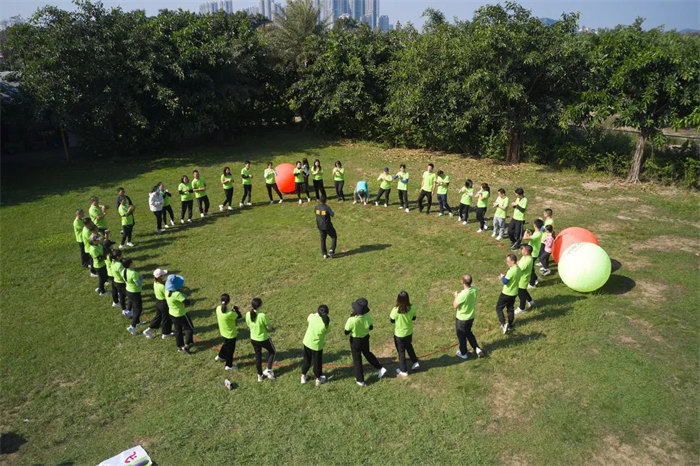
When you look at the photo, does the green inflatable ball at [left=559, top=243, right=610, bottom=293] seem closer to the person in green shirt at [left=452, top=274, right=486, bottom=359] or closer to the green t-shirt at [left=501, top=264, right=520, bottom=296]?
the green t-shirt at [left=501, top=264, right=520, bottom=296]

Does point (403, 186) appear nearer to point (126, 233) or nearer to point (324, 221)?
point (324, 221)

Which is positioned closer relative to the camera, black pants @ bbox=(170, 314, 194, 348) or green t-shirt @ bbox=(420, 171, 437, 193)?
black pants @ bbox=(170, 314, 194, 348)

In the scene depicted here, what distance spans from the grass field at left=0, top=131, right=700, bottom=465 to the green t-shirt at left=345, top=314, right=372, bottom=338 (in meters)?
1.05

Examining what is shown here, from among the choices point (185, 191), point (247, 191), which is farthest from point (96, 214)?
point (247, 191)

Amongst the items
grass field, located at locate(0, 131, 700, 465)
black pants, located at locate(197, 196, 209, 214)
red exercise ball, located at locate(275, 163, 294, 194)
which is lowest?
grass field, located at locate(0, 131, 700, 465)

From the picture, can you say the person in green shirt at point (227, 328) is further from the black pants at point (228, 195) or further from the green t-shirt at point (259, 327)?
the black pants at point (228, 195)

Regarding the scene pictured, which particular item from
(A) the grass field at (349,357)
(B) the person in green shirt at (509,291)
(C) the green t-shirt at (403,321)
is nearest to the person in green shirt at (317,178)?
(A) the grass field at (349,357)

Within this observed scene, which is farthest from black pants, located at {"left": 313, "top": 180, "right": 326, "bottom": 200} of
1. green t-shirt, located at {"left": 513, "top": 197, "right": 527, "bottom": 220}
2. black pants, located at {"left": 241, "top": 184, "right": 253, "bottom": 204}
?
green t-shirt, located at {"left": 513, "top": 197, "right": 527, "bottom": 220}

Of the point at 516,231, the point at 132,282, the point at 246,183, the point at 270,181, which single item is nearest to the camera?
the point at 132,282

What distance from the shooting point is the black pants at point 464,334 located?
9477mm

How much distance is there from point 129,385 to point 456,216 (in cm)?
1161

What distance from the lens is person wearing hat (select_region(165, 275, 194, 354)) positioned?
997 cm

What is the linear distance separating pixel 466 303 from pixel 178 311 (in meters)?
5.66

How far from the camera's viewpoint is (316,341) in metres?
8.79
